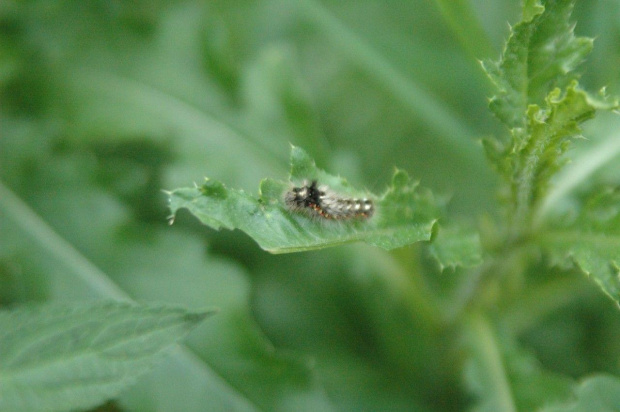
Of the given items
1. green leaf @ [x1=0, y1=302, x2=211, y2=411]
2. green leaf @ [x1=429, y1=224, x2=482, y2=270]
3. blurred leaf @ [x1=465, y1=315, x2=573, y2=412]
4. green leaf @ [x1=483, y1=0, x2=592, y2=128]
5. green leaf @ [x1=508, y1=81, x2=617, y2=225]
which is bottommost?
green leaf @ [x1=0, y1=302, x2=211, y2=411]

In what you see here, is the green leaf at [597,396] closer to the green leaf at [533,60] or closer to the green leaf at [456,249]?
the green leaf at [456,249]

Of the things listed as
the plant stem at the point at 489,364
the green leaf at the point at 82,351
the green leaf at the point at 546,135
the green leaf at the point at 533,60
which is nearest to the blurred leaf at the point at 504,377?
the plant stem at the point at 489,364

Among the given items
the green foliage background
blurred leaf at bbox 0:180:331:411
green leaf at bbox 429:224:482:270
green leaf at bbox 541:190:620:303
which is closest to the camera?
green leaf at bbox 541:190:620:303

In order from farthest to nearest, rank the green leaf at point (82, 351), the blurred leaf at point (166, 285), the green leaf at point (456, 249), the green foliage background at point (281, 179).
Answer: the green foliage background at point (281, 179), the blurred leaf at point (166, 285), the green leaf at point (456, 249), the green leaf at point (82, 351)

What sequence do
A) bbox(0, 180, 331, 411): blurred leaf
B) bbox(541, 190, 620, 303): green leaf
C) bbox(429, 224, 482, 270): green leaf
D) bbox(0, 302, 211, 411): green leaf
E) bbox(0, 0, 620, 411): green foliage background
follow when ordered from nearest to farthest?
bbox(0, 302, 211, 411): green leaf
bbox(541, 190, 620, 303): green leaf
bbox(429, 224, 482, 270): green leaf
bbox(0, 180, 331, 411): blurred leaf
bbox(0, 0, 620, 411): green foliage background

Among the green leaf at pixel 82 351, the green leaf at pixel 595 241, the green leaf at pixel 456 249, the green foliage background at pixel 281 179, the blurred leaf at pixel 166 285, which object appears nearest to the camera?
the green leaf at pixel 82 351

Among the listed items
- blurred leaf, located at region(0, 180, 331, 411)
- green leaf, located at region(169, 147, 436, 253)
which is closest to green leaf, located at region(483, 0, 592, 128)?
green leaf, located at region(169, 147, 436, 253)

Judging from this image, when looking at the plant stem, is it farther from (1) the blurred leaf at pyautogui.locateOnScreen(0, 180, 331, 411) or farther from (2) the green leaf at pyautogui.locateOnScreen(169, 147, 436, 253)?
(2) the green leaf at pyautogui.locateOnScreen(169, 147, 436, 253)

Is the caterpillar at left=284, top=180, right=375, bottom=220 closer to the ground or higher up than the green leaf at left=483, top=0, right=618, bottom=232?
closer to the ground
